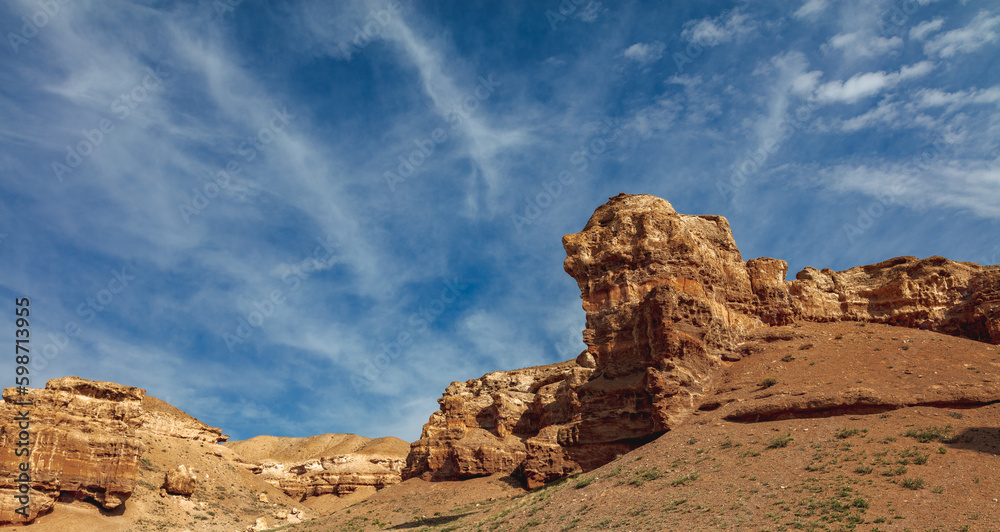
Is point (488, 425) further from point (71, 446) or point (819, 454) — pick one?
point (819, 454)

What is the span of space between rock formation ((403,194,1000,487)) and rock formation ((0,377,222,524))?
2203 centimetres

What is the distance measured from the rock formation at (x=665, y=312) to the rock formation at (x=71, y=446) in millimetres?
22029

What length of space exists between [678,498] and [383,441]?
256 feet

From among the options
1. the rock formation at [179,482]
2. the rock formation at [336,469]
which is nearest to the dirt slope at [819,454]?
the rock formation at [179,482]

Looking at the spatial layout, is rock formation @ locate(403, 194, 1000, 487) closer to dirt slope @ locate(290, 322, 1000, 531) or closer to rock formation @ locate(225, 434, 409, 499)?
dirt slope @ locate(290, 322, 1000, 531)

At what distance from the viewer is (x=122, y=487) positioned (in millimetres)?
46375

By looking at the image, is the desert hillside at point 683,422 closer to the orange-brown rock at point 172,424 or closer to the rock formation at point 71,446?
the rock formation at point 71,446

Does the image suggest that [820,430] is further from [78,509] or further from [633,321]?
[78,509]

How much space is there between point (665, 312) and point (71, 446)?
38.9 m

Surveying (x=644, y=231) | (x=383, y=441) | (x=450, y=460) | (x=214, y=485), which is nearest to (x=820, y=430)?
(x=644, y=231)

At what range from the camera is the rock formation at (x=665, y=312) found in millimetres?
36375

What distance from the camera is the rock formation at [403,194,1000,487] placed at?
36.4 metres

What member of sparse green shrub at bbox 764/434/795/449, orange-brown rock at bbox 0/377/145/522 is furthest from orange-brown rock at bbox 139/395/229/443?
sparse green shrub at bbox 764/434/795/449

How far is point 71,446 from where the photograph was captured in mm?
44344
